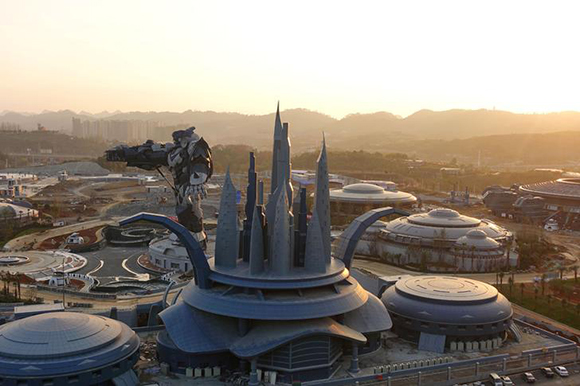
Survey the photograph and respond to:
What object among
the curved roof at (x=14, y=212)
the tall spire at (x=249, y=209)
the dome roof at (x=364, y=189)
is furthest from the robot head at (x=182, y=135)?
the dome roof at (x=364, y=189)

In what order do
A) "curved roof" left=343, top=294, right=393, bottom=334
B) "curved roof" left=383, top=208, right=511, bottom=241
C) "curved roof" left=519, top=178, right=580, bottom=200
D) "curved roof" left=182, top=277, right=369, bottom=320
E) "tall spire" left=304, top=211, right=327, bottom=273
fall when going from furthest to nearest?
"curved roof" left=519, top=178, right=580, bottom=200, "curved roof" left=383, top=208, right=511, bottom=241, "curved roof" left=343, top=294, right=393, bottom=334, "tall spire" left=304, top=211, right=327, bottom=273, "curved roof" left=182, top=277, right=369, bottom=320

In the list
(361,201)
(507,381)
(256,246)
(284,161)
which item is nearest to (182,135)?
(284,161)

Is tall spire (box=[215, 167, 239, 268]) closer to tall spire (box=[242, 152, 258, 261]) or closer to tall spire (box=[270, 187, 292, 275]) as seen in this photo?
tall spire (box=[242, 152, 258, 261])

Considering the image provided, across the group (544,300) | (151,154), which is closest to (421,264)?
(544,300)

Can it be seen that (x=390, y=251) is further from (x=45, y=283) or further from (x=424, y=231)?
(x=45, y=283)

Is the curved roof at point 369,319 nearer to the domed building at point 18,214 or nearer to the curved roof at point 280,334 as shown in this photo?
the curved roof at point 280,334

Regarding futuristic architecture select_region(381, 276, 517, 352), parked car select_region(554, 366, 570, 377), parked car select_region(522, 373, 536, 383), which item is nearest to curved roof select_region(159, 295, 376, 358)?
futuristic architecture select_region(381, 276, 517, 352)
